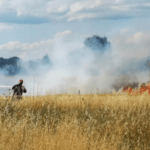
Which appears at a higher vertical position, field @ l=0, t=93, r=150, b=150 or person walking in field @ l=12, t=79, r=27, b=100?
person walking in field @ l=12, t=79, r=27, b=100

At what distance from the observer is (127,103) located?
9.30 m

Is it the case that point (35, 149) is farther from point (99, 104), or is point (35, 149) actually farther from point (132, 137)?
point (99, 104)

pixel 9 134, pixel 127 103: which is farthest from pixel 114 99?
pixel 9 134

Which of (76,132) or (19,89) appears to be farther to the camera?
(19,89)

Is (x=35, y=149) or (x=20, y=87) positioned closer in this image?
(x=35, y=149)

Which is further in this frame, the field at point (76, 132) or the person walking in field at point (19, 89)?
the person walking in field at point (19, 89)

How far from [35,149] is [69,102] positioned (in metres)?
5.52

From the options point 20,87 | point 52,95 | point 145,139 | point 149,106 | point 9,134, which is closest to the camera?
point 9,134

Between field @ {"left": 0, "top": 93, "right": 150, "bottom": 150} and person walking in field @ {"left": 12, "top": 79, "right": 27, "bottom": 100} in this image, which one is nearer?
field @ {"left": 0, "top": 93, "right": 150, "bottom": 150}

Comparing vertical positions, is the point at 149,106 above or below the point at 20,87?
below

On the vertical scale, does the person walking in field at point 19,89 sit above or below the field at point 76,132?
above

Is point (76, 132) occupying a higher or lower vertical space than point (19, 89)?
lower

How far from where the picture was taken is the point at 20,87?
1003 centimetres

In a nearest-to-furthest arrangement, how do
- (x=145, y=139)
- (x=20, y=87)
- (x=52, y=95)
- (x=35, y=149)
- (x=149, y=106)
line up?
1. (x=35, y=149)
2. (x=145, y=139)
3. (x=149, y=106)
4. (x=20, y=87)
5. (x=52, y=95)
